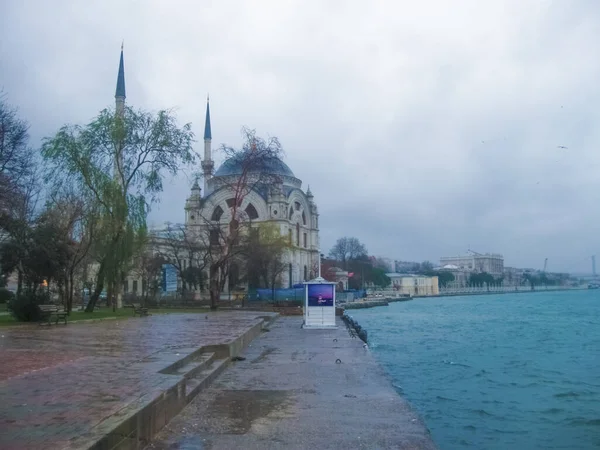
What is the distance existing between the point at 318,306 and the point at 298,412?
586 inches

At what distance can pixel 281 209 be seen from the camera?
74062mm

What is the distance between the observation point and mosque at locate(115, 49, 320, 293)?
70.9 meters

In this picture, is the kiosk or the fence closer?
the kiosk

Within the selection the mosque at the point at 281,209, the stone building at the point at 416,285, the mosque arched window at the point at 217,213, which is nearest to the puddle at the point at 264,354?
the mosque at the point at 281,209

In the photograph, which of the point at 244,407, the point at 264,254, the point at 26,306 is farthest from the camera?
the point at 264,254

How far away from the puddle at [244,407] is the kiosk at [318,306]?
1276cm

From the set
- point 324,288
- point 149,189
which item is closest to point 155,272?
point 149,189

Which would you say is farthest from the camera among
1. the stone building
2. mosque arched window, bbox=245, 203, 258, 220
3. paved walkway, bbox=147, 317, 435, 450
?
the stone building

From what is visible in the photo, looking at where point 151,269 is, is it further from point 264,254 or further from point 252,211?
point 252,211

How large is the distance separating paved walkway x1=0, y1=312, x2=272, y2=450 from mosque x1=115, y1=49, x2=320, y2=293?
52465 mm

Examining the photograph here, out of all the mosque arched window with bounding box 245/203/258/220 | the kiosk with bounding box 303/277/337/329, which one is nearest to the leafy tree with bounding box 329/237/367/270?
the mosque arched window with bounding box 245/203/258/220

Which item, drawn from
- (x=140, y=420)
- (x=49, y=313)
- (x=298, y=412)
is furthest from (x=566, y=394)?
(x=49, y=313)

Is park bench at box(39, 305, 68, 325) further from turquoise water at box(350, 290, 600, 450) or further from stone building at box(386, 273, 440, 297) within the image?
stone building at box(386, 273, 440, 297)

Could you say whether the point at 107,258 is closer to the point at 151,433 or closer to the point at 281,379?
the point at 281,379
